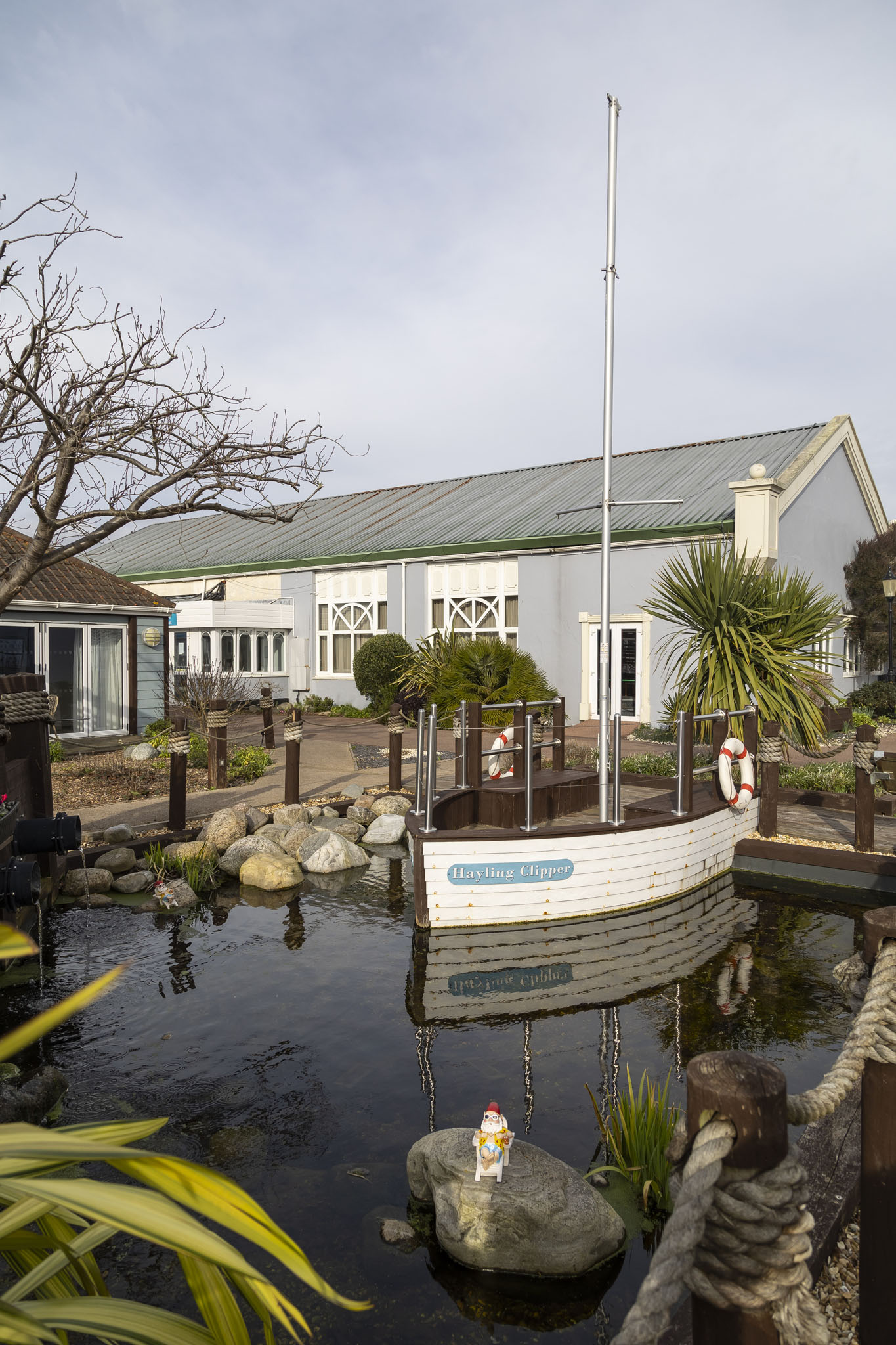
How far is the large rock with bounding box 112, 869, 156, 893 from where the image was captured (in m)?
9.06

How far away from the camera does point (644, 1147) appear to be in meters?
4.18

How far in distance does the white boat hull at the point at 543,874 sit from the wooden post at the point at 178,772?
4.06 meters

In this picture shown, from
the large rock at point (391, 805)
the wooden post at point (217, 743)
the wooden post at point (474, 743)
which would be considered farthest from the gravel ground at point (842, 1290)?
the wooden post at point (217, 743)

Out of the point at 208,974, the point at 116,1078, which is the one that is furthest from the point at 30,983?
the point at 116,1078

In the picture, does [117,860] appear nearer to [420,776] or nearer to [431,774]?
[420,776]

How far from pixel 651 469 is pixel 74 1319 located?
2373cm

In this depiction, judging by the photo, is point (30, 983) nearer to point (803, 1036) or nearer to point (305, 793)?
point (803, 1036)

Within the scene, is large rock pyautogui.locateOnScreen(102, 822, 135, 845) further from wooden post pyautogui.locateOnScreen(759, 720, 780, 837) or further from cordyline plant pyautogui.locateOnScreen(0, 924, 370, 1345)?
cordyline plant pyautogui.locateOnScreen(0, 924, 370, 1345)

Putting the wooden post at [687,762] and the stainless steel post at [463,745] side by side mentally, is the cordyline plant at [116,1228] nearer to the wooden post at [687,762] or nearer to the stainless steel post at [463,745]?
the wooden post at [687,762]

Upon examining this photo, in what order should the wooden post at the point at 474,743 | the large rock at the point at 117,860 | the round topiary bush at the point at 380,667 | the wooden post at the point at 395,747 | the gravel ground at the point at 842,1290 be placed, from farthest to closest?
the round topiary bush at the point at 380,667
the wooden post at the point at 395,747
the large rock at the point at 117,860
the wooden post at the point at 474,743
the gravel ground at the point at 842,1290

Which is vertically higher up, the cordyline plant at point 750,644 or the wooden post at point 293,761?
the cordyline plant at point 750,644

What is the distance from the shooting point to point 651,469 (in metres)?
23.5

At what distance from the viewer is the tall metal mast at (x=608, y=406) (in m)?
7.81

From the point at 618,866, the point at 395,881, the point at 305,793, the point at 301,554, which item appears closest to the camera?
the point at 618,866
